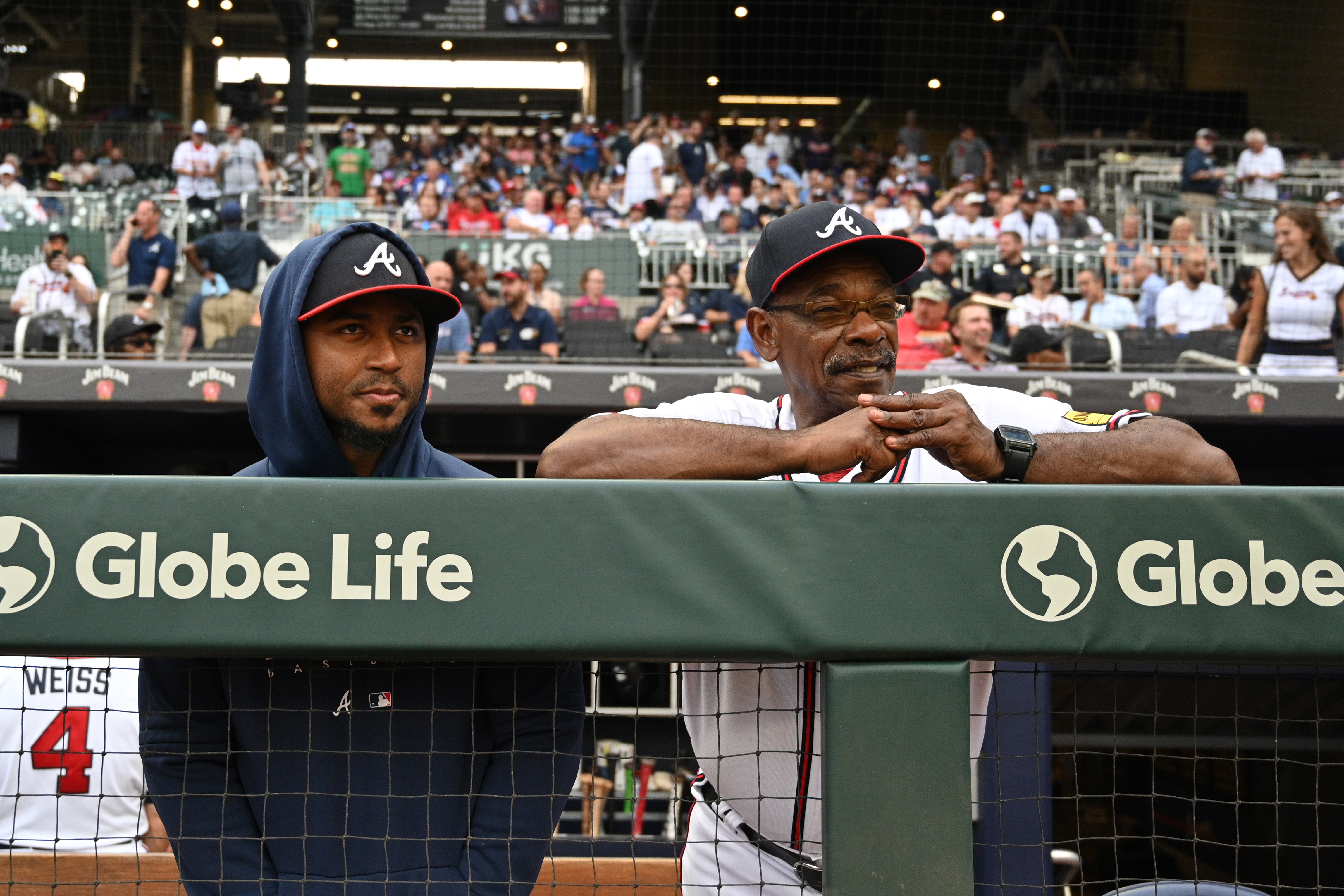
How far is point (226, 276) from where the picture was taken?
30.3 ft

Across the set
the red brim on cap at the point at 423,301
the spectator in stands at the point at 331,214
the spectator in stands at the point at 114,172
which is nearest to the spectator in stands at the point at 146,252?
the spectator in stands at the point at 331,214

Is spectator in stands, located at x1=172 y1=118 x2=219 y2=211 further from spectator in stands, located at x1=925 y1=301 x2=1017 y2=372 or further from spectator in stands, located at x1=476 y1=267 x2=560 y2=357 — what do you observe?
spectator in stands, located at x1=925 y1=301 x2=1017 y2=372

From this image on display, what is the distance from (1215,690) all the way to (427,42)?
18.2 meters

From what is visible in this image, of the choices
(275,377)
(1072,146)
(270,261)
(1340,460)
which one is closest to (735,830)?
(275,377)

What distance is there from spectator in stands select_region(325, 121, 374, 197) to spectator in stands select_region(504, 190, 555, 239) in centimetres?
252

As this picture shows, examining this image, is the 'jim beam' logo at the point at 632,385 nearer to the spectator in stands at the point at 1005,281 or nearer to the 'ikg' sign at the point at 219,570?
the spectator in stands at the point at 1005,281

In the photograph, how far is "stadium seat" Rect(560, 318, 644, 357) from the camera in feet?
27.5

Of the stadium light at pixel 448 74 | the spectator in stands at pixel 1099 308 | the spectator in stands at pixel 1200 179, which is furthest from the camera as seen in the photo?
the stadium light at pixel 448 74

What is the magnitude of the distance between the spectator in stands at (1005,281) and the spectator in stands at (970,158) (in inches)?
277

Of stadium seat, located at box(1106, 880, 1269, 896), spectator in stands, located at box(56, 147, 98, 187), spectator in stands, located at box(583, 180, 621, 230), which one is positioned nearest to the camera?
stadium seat, located at box(1106, 880, 1269, 896)

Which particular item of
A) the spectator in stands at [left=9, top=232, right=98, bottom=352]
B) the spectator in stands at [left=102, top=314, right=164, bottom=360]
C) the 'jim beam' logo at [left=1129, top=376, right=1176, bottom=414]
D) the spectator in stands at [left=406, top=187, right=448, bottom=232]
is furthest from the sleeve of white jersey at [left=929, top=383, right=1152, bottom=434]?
the spectator in stands at [left=406, top=187, right=448, bottom=232]

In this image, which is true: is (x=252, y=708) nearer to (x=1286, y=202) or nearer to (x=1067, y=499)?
(x=1067, y=499)

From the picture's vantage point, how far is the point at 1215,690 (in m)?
6.00

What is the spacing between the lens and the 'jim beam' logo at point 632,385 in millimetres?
7000
